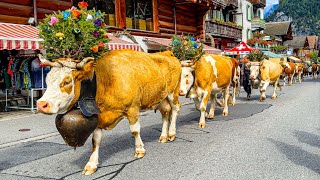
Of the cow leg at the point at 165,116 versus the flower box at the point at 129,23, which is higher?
the flower box at the point at 129,23

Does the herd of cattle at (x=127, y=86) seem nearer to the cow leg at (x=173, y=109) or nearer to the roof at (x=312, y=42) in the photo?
the cow leg at (x=173, y=109)

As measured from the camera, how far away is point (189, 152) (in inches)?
253

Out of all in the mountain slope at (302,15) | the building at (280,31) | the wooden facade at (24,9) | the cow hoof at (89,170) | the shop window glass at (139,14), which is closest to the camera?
the cow hoof at (89,170)

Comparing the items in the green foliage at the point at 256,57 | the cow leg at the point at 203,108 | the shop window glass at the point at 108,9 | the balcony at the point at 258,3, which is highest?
the balcony at the point at 258,3

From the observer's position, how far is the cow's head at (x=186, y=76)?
8.38 meters

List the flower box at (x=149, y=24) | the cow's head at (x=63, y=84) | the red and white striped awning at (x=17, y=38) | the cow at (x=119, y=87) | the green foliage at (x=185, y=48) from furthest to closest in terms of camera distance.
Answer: the flower box at (x=149, y=24) → the red and white striped awning at (x=17, y=38) → the green foliage at (x=185, y=48) → the cow at (x=119, y=87) → the cow's head at (x=63, y=84)

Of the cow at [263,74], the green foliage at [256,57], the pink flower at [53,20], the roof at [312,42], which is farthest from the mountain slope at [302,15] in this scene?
the pink flower at [53,20]

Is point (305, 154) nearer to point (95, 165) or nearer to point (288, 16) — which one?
point (95, 165)

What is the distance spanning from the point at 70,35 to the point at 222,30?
29.9 metres

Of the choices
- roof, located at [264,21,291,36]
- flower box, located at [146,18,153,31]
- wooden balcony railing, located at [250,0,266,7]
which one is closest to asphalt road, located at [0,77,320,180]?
flower box, located at [146,18,153,31]

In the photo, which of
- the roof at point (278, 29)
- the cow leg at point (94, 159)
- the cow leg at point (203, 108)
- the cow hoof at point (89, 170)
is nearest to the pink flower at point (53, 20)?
the cow leg at point (94, 159)

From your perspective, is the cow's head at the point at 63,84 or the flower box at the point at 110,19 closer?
the cow's head at the point at 63,84

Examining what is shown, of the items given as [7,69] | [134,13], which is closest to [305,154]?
[7,69]

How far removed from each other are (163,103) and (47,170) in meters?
2.63
